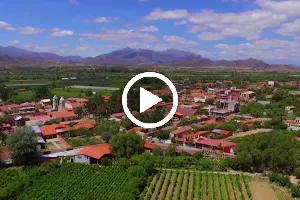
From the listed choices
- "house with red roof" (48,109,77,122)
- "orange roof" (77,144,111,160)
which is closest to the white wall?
"orange roof" (77,144,111,160)

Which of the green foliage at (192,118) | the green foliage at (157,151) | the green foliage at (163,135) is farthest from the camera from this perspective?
the green foliage at (192,118)

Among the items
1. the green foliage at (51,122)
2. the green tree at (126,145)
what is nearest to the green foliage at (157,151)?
the green tree at (126,145)

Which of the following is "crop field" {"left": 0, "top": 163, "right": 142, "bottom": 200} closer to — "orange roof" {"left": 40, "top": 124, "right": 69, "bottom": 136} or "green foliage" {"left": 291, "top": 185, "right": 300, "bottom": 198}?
"orange roof" {"left": 40, "top": 124, "right": 69, "bottom": 136}

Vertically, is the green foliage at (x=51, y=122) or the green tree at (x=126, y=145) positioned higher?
the green tree at (x=126, y=145)

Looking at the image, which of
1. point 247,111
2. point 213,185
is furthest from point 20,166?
point 247,111

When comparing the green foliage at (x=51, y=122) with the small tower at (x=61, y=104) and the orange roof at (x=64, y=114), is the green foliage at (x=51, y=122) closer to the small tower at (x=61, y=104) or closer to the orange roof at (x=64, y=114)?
the orange roof at (x=64, y=114)

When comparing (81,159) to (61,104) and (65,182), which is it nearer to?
(65,182)

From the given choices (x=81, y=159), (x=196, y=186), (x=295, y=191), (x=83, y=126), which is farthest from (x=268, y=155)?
(x=83, y=126)
